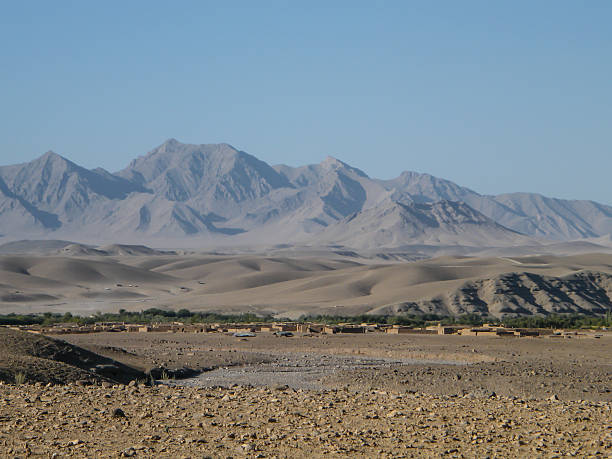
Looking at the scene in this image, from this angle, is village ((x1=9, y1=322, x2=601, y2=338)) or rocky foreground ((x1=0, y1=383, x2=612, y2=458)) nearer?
rocky foreground ((x1=0, y1=383, x2=612, y2=458))

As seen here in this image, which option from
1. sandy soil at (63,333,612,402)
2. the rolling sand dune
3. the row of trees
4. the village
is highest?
the rolling sand dune

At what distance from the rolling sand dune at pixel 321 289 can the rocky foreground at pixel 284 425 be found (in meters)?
52.6

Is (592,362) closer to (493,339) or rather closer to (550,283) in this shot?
(493,339)

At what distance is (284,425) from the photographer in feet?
44.8

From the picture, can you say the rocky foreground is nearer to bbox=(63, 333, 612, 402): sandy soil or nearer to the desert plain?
the desert plain

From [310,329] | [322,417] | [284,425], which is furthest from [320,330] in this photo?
[284,425]

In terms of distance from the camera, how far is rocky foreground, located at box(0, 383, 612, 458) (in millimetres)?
11977

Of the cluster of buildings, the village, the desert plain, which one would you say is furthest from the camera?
the cluster of buildings

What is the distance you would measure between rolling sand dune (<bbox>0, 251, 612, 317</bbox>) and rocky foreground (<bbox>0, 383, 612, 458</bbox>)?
173 ft

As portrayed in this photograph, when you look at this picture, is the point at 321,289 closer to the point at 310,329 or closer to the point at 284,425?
the point at 310,329

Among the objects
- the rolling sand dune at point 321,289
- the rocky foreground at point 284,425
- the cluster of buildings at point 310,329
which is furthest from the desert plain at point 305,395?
the rolling sand dune at point 321,289

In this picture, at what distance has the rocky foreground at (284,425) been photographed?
472 inches

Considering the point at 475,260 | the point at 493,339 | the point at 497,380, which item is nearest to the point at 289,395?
the point at 497,380

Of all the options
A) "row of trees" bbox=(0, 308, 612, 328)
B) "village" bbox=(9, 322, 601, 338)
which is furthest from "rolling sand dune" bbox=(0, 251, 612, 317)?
"village" bbox=(9, 322, 601, 338)
